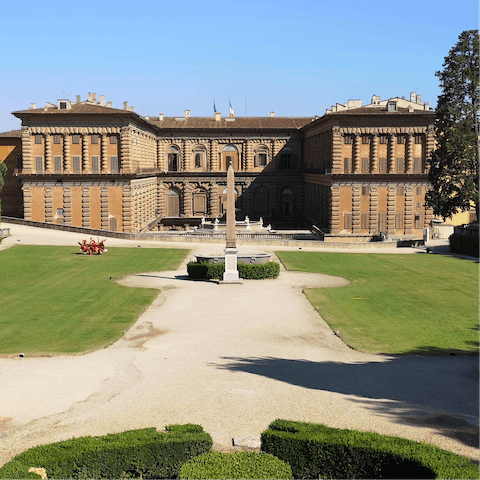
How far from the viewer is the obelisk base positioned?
38.3 meters

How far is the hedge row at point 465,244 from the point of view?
52.9 m

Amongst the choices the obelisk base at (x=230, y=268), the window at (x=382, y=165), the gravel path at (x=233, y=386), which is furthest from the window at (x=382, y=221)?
the gravel path at (x=233, y=386)

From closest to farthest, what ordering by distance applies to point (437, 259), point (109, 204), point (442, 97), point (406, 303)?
1. point (406, 303)
2. point (437, 259)
3. point (442, 97)
4. point (109, 204)

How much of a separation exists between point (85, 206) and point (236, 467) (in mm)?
56579

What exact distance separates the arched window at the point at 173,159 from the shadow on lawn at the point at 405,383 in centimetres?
6627

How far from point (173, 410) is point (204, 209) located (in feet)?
234

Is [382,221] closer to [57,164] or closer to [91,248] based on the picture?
[91,248]

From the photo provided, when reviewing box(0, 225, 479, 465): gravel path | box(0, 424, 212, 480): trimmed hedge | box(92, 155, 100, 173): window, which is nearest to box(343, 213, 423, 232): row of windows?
box(92, 155, 100, 173): window

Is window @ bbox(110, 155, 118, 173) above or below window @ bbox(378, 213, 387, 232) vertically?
above

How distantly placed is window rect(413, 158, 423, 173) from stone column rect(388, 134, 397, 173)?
1969 mm

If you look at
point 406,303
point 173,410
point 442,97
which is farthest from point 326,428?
point 442,97

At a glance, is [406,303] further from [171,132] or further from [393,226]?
[171,132]

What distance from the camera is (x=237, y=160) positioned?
87.8 m

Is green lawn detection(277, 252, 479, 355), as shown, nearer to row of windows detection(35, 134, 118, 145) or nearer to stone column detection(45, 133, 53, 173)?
row of windows detection(35, 134, 118, 145)
